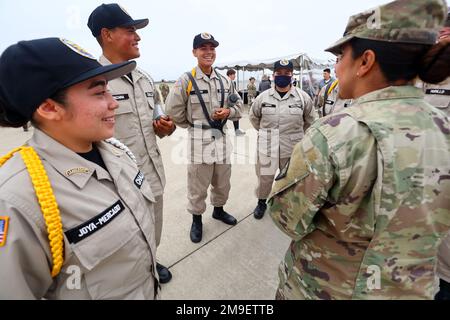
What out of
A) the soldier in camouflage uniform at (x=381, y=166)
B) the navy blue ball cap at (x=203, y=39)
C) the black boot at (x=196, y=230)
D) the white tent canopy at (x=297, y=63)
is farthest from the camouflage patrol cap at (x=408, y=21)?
the white tent canopy at (x=297, y=63)

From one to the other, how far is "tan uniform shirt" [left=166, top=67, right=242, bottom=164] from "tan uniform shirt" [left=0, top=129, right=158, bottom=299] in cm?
147

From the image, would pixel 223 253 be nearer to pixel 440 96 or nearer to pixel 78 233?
pixel 78 233

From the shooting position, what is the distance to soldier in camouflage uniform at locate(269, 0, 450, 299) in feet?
2.71

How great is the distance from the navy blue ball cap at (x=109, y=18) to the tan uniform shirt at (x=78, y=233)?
3.78 feet

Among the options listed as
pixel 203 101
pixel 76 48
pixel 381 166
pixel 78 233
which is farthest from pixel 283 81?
pixel 78 233

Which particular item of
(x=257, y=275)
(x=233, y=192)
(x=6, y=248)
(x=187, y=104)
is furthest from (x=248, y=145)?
(x=6, y=248)

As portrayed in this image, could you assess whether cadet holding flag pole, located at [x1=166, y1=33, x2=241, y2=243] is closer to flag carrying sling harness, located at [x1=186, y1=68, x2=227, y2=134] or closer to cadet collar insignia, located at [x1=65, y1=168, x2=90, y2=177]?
flag carrying sling harness, located at [x1=186, y1=68, x2=227, y2=134]

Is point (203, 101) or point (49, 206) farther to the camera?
point (203, 101)

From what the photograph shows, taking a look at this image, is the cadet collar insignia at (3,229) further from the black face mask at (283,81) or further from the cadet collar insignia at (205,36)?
the black face mask at (283,81)

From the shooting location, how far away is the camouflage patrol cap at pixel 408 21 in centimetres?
82

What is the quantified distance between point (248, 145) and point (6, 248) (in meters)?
5.47

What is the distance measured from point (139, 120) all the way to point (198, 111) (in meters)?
0.79

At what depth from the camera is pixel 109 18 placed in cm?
170
